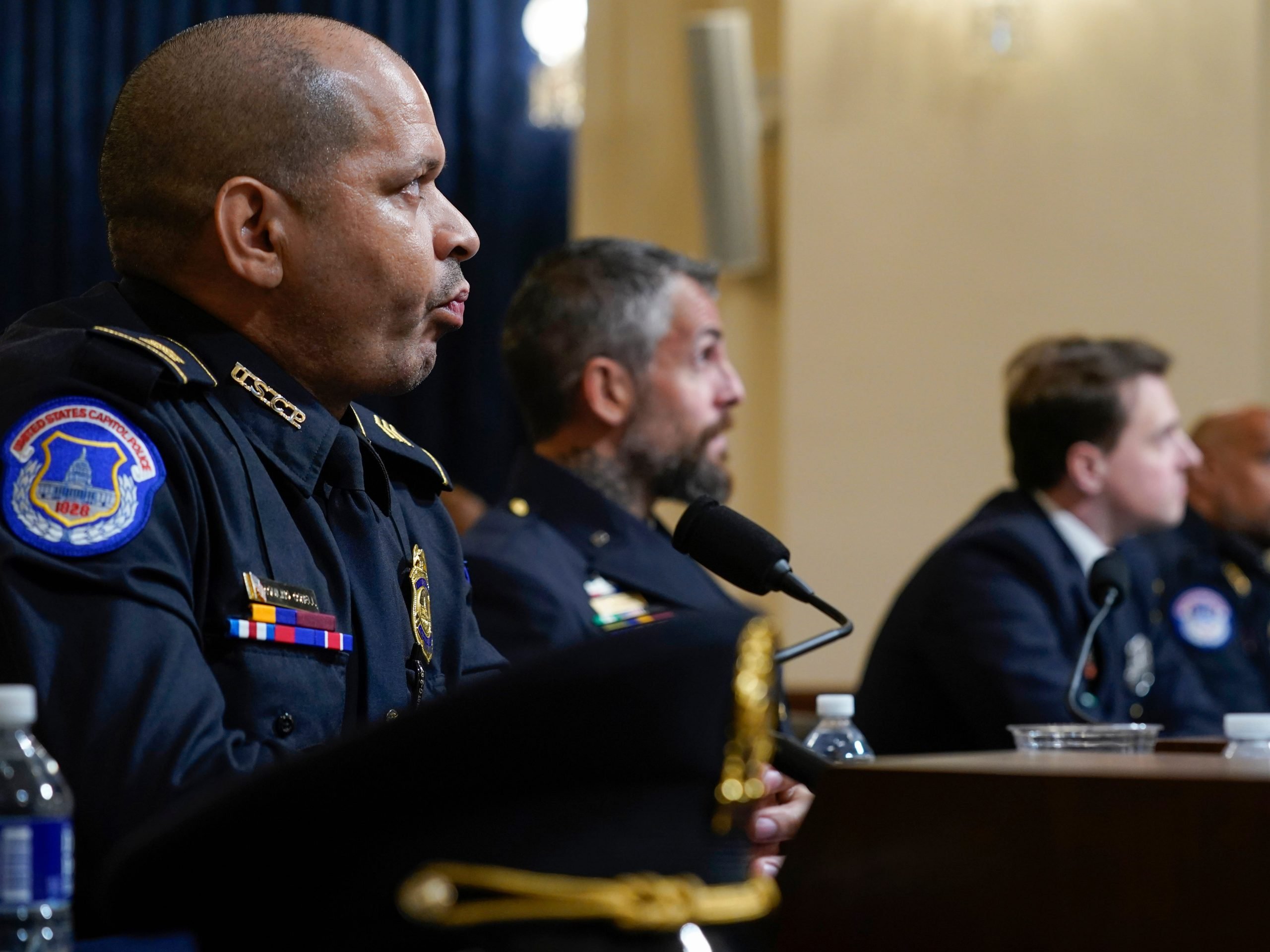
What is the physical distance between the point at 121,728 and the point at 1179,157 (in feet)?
13.2

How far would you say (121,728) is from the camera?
94cm

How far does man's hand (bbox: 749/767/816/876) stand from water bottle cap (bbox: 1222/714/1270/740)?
513 mm

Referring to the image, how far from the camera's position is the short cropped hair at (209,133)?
1.28 metres

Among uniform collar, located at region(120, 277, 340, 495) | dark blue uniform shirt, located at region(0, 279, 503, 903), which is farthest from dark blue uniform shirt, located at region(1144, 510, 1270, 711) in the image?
uniform collar, located at region(120, 277, 340, 495)

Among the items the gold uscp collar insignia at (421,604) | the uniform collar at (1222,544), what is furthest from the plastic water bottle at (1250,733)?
the uniform collar at (1222,544)

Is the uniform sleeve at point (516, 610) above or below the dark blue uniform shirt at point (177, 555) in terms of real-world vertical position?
below

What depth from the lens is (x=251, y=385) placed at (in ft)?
4.07

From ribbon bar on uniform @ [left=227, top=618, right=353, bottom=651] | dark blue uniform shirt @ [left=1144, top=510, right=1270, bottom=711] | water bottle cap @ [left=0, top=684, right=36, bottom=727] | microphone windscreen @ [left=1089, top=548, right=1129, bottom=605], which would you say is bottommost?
dark blue uniform shirt @ [left=1144, top=510, right=1270, bottom=711]

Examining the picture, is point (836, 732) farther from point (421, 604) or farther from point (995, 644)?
point (995, 644)

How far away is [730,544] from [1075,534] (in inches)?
65.9

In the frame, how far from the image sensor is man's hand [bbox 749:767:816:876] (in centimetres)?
108

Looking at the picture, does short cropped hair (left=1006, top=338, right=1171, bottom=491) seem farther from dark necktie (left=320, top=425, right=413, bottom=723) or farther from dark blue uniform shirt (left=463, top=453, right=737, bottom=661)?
dark necktie (left=320, top=425, right=413, bottom=723)

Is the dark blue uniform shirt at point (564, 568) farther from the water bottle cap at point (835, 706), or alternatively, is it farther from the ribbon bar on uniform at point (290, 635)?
the ribbon bar on uniform at point (290, 635)

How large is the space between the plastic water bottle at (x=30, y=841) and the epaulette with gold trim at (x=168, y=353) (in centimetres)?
36
